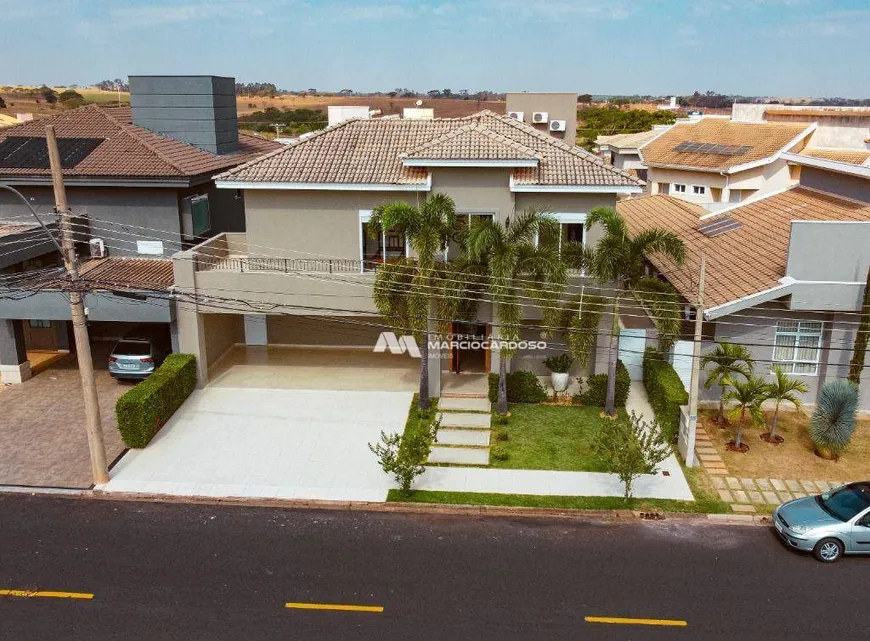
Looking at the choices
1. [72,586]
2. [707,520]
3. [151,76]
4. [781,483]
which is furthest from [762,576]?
[151,76]

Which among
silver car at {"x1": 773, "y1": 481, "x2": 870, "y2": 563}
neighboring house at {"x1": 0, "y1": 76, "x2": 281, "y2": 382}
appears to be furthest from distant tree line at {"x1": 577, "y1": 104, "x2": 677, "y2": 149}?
silver car at {"x1": 773, "y1": 481, "x2": 870, "y2": 563}

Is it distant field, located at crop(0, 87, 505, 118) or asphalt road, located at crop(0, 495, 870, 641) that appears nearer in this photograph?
asphalt road, located at crop(0, 495, 870, 641)

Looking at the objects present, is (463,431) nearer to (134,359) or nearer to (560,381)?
(560,381)

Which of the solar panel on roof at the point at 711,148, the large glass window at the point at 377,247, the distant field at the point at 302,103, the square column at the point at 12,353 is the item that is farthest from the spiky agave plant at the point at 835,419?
the distant field at the point at 302,103

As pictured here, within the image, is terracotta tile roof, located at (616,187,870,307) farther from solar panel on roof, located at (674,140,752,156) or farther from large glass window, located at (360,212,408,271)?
solar panel on roof, located at (674,140,752,156)

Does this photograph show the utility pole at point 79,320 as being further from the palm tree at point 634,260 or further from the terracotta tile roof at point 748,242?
the terracotta tile roof at point 748,242

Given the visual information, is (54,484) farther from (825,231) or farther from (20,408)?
(825,231)
